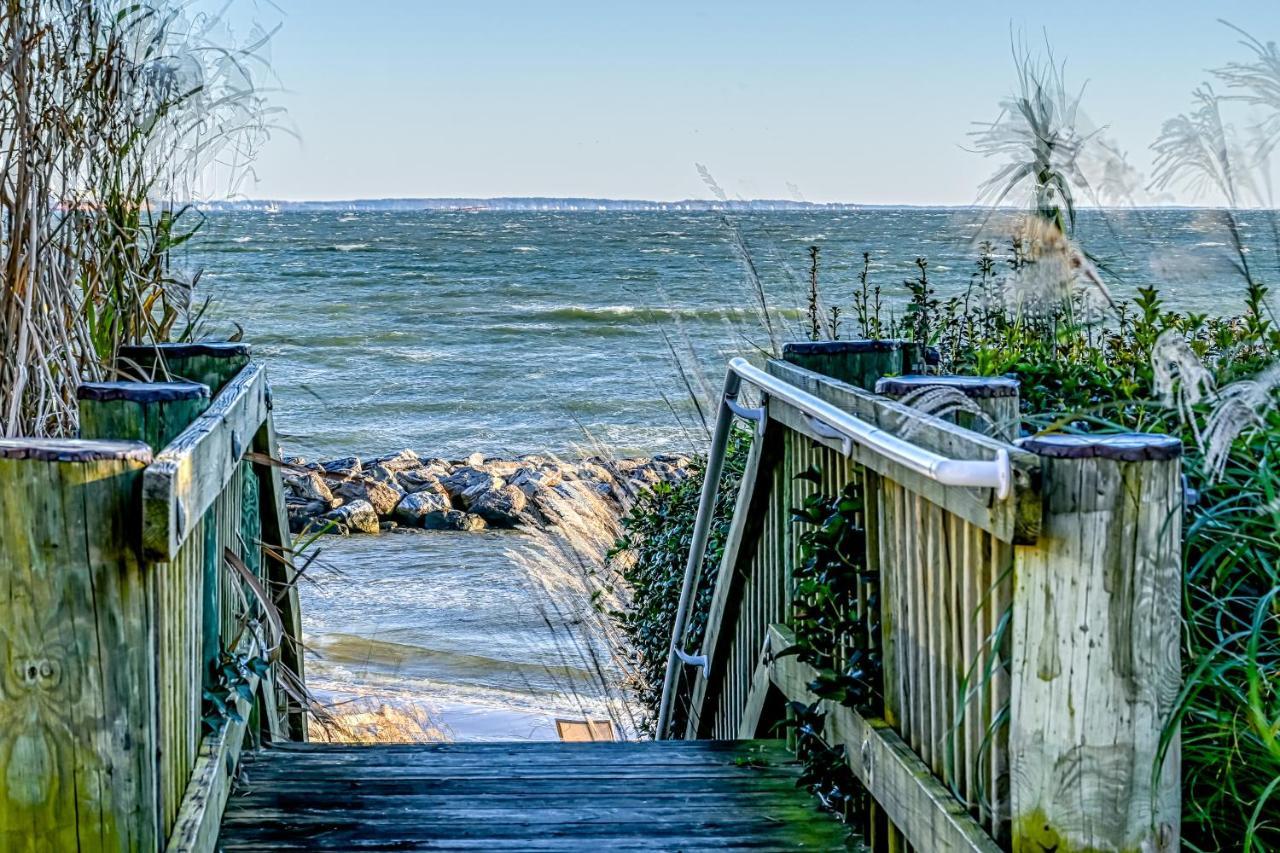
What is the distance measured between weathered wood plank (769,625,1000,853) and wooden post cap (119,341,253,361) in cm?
Result: 180

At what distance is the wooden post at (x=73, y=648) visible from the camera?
1.98 meters

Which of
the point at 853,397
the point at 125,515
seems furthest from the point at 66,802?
the point at 853,397

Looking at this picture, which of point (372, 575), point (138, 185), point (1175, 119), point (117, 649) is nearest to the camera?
point (117, 649)

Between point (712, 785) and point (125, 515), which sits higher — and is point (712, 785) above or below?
below

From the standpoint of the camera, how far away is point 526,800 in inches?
137

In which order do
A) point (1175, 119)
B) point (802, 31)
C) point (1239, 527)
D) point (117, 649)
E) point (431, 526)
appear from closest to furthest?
1. point (117, 649)
2. point (1239, 527)
3. point (1175, 119)
4. point (431, 526)
5. point (802, 31)

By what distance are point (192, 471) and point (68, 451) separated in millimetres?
262

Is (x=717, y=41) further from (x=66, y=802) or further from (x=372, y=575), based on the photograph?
(x=66, y=802)

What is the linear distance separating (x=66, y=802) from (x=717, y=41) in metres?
20.8

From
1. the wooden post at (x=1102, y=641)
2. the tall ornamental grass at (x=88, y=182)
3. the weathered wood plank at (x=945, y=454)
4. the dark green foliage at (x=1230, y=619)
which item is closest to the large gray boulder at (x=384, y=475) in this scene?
the tall ornamental grass at (x=88, y=182)

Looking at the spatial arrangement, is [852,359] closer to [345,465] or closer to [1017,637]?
[1017,637]

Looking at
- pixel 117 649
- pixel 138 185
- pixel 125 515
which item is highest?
pixel 138 185

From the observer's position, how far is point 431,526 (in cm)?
1422

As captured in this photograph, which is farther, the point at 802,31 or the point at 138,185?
the point at 802,31
